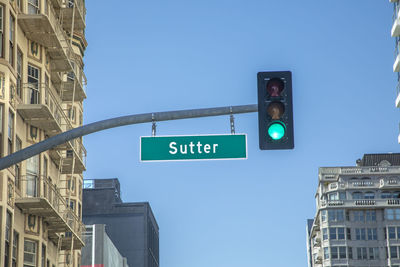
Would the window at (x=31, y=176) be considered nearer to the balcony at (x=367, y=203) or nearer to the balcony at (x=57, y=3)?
the balcony at (x=57, y=3)

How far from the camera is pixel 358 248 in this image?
13600 centimetres

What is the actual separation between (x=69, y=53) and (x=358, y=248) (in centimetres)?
10297

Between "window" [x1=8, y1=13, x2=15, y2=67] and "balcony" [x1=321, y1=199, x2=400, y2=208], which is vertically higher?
"balcony" [x1=321, y1=199, x2=400, y2=208]

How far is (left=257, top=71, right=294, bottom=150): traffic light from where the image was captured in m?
14.7

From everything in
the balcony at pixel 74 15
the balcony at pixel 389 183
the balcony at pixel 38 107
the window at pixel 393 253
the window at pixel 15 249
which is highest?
the balcony at pixel 389 183

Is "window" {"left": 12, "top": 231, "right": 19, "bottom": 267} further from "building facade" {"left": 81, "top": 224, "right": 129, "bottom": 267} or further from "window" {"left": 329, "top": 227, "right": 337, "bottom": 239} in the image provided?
"window" {"left": 329, "top": 227, "right": 337, "bottom": 239}

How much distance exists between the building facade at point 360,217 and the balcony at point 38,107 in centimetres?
10418

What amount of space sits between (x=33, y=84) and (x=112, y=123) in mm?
21333

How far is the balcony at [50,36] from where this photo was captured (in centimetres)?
3356

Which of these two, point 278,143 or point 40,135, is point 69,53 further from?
point 278,143

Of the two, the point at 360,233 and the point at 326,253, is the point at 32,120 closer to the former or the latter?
the point at 360,233

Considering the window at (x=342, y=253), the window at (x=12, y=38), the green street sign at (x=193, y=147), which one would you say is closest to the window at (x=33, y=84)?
the window at (x=12, y=38)

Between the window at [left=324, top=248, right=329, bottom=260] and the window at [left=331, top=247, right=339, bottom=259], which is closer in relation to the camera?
the window at [left=331, top=247, right=339, bottom=259]

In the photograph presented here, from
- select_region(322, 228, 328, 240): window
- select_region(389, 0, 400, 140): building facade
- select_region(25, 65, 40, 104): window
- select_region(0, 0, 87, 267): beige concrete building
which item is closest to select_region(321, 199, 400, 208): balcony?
select_region(322, 228, 328, 240): window
